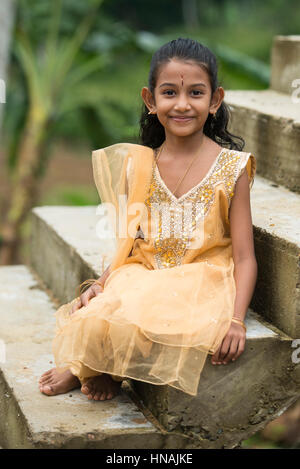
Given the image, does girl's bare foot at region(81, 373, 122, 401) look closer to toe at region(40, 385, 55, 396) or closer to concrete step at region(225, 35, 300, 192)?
toe at region(40, 385, 55, 396)

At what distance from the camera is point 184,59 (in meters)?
2.41

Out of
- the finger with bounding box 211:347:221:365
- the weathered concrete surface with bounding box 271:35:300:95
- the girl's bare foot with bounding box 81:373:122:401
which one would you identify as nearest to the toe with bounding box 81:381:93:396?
the girl's bare foot with bounding box 81:373:122:401

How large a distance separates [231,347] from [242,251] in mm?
356

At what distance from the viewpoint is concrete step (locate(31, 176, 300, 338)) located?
244 cm

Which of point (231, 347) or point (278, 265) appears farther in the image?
point (278, 265)

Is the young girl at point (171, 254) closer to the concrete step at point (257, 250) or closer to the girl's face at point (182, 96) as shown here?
the girl's face at point (182, 96)

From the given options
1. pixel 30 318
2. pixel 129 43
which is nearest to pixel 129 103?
pixel 129 43

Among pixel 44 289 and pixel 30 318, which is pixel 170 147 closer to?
pixel 30 318

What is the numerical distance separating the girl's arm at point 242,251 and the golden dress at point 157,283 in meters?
0.02

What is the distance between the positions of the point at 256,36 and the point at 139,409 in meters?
12.2

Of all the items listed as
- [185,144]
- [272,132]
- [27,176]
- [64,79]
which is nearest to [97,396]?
[185,144]

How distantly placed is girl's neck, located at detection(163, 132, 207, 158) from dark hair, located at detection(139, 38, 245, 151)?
14 cm

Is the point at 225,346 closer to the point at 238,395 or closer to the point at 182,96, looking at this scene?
the point at 238,395

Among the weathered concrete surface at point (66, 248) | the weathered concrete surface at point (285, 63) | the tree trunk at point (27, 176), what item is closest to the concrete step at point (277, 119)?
the weathered concrete surface at point (285, 63)
